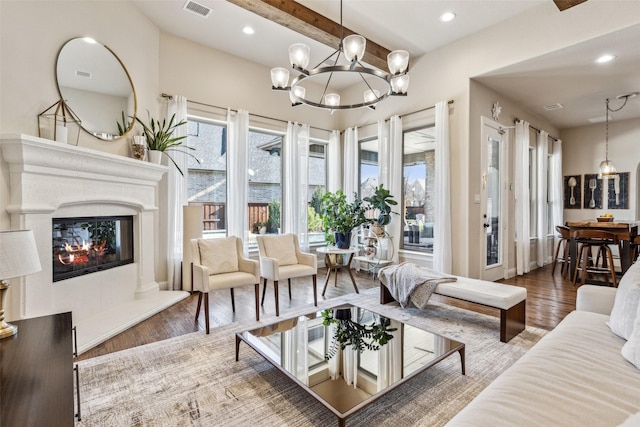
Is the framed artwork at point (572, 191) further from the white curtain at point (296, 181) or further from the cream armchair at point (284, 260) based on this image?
the cream armchair at point (284, 260)

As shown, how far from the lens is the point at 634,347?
4.92ft

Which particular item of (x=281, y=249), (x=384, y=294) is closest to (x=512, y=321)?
(x=384, y=294)

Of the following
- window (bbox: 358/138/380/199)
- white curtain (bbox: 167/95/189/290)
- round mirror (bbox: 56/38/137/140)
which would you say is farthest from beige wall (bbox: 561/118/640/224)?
round mirror (bbox: 56/38/137/140)

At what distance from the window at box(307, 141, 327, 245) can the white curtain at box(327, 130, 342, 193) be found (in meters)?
0.12

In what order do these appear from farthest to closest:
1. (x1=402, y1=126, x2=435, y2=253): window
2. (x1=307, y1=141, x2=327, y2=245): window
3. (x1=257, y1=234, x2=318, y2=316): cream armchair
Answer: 1. (x1=307, y1=141, x2=327, y2=245): window
2. (x1=402, y1=126, x2=435, y2=253): window
3. (x1=257, y1=234, x2=318, y2=316): cream armchair

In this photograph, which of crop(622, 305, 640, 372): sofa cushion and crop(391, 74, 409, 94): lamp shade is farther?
crop(391, 74, 409, 94): lamp shade

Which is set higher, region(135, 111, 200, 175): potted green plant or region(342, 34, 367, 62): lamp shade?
region(342, 34, 367, 62): lamp shade

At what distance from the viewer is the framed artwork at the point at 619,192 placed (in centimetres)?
648

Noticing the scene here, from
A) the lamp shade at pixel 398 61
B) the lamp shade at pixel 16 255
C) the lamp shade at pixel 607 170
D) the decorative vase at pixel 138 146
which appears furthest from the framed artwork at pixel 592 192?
the lamp shade at pixel 16 255

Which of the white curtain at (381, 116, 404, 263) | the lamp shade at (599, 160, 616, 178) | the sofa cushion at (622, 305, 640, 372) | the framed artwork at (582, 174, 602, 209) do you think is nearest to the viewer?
the sofa cushion at (622, 305, 640, 372)

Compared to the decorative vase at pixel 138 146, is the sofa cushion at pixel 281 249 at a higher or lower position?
lower

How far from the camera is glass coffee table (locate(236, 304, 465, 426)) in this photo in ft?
5.50

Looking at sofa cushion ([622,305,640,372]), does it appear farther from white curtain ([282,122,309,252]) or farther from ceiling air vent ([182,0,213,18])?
ceiling air vent ([182,0,213,18])

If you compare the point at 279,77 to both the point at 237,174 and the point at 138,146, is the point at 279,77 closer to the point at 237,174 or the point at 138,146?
the point at 138,146
